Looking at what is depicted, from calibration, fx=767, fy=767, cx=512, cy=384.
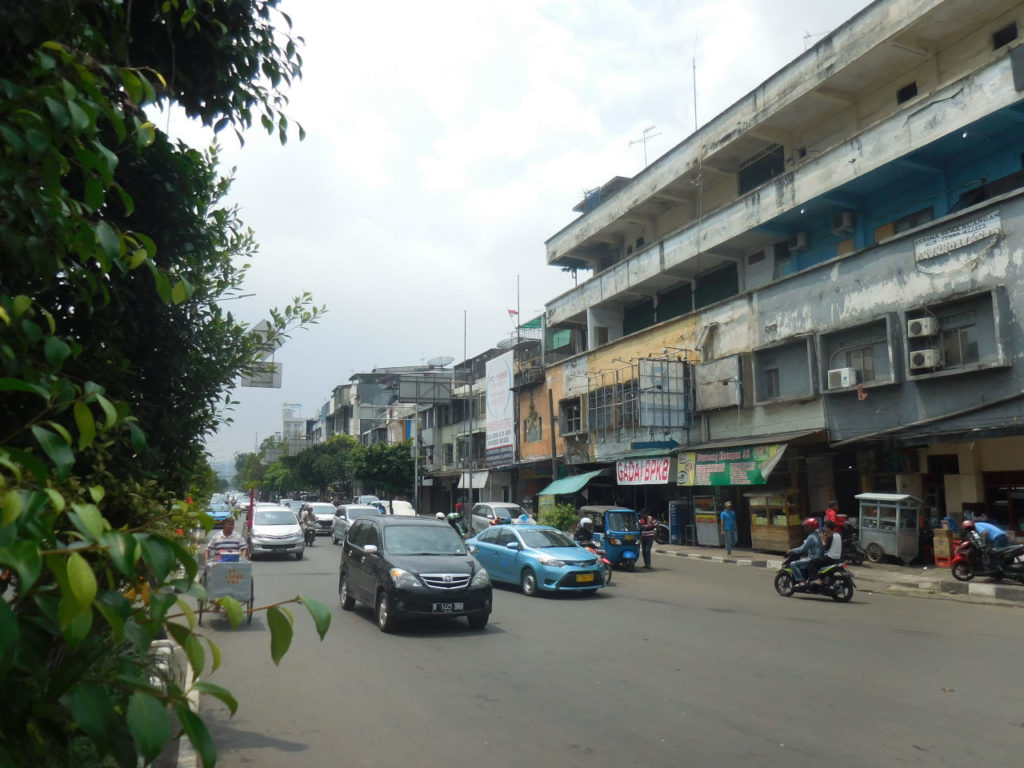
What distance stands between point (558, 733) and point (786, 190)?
71.7ft

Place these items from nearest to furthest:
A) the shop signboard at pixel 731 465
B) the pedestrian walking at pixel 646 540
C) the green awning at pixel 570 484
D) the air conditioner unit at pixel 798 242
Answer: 1. the pedestrian walking at pixel 646 540
2. the shop signboard at pixel 731 465
3. the air conditioner unit at pixel 798 242
4. the green awning at pixel 570 484

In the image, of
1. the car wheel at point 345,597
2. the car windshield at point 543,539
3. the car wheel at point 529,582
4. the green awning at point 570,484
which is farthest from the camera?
the green awning at point 570,484

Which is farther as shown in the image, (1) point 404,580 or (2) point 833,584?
(2) point 833,584

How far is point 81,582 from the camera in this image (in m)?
1.37

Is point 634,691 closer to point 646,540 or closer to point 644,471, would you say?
point 646,540

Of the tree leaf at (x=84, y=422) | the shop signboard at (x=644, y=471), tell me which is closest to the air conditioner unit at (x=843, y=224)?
the shop signboard at (x=644, y=471)

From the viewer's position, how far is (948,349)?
19.6 metres

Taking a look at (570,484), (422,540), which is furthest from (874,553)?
(570,484)

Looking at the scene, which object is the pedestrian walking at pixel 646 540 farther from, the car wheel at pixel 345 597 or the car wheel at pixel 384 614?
the car wheel at pixel 384 614

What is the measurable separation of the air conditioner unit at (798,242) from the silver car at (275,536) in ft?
62.2

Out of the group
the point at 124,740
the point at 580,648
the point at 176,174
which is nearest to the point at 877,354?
the point at 580,648

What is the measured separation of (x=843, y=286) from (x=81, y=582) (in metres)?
23.8

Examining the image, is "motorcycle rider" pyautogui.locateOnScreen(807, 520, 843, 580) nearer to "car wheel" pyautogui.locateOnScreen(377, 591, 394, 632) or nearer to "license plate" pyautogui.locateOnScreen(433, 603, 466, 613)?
"license plate" pyautogui.locateOnScreen(433, 603, 466, 613)

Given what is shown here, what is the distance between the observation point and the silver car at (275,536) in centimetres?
2383
